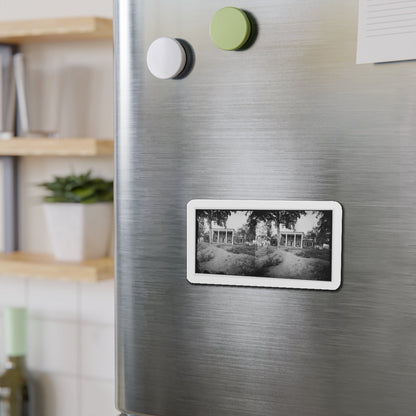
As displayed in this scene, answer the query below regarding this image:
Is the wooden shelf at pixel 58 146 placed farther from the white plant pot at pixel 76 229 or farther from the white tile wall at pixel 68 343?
the white tile wall at pixel 68 343

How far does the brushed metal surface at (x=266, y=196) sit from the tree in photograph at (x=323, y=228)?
2 cm

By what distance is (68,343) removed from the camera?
1540 millimetres

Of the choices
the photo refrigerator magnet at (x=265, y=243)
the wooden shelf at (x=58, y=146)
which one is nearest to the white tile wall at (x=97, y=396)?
the wooden shelf at (x=58, y=146)

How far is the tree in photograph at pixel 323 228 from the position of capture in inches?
25.0

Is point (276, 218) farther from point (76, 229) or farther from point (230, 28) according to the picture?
point (76, 229)

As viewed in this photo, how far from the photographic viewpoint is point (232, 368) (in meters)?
A: 0.68

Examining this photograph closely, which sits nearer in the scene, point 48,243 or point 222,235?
point 222,235

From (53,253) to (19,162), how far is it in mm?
244

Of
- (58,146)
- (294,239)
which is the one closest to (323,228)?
(294,239)

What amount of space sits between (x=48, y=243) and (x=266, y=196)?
3.23ft

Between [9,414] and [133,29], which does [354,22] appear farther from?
[9,414]

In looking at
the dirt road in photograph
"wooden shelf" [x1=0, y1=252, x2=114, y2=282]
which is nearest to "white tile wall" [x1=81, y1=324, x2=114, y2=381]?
"wooden shelf" [x1=0, y1=252, x2=114, y2=282]

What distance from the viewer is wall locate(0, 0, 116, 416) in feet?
4.76

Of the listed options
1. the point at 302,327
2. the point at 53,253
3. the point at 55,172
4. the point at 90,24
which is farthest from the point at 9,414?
the point at 302,327
